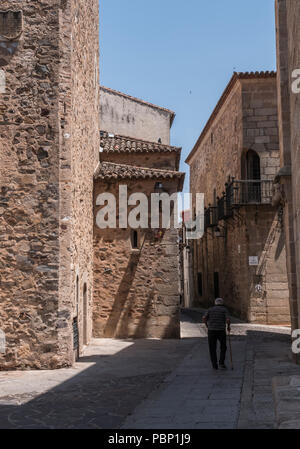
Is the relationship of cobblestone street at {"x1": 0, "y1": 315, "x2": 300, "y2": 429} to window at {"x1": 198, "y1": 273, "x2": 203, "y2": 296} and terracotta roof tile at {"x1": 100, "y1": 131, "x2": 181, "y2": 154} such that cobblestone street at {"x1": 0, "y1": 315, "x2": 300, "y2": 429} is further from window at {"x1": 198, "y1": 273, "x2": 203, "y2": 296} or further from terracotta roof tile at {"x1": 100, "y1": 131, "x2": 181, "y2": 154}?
window at {"x1": 198, "y1": 273, "x2": 203, "y2": 296}

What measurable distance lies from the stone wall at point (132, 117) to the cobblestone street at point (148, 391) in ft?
40.2

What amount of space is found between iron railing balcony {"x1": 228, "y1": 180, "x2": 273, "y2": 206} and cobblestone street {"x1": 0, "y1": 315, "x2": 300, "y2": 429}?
27.2 ft

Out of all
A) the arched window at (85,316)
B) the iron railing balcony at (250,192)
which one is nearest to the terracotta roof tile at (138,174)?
the arched window at (85,316)

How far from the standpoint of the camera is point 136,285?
1531 cm

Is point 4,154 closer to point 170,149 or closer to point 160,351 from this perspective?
point 160,351

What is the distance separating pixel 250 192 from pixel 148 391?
13939mm

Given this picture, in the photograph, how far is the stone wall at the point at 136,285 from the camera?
15.2 meters

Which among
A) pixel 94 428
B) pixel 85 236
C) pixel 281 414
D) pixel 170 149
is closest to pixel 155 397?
pixel 94 428

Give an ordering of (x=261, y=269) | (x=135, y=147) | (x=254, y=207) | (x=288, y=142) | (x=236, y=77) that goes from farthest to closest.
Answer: (x=236, y=77) < (x=254, y=207) < (x=261, y=269) < (x=135, y=147) < (x=288, y=142)

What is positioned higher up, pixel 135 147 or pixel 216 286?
pixel 135 147

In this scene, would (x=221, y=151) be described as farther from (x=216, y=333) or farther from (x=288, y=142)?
(x=216, y=333)

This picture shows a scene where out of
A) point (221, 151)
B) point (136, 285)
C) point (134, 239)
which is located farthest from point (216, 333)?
point (221, 151)

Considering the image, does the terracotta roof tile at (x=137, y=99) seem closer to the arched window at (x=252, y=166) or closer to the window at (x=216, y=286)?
the arched window at (x=252, y=166)

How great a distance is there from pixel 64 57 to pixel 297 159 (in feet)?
17.3
